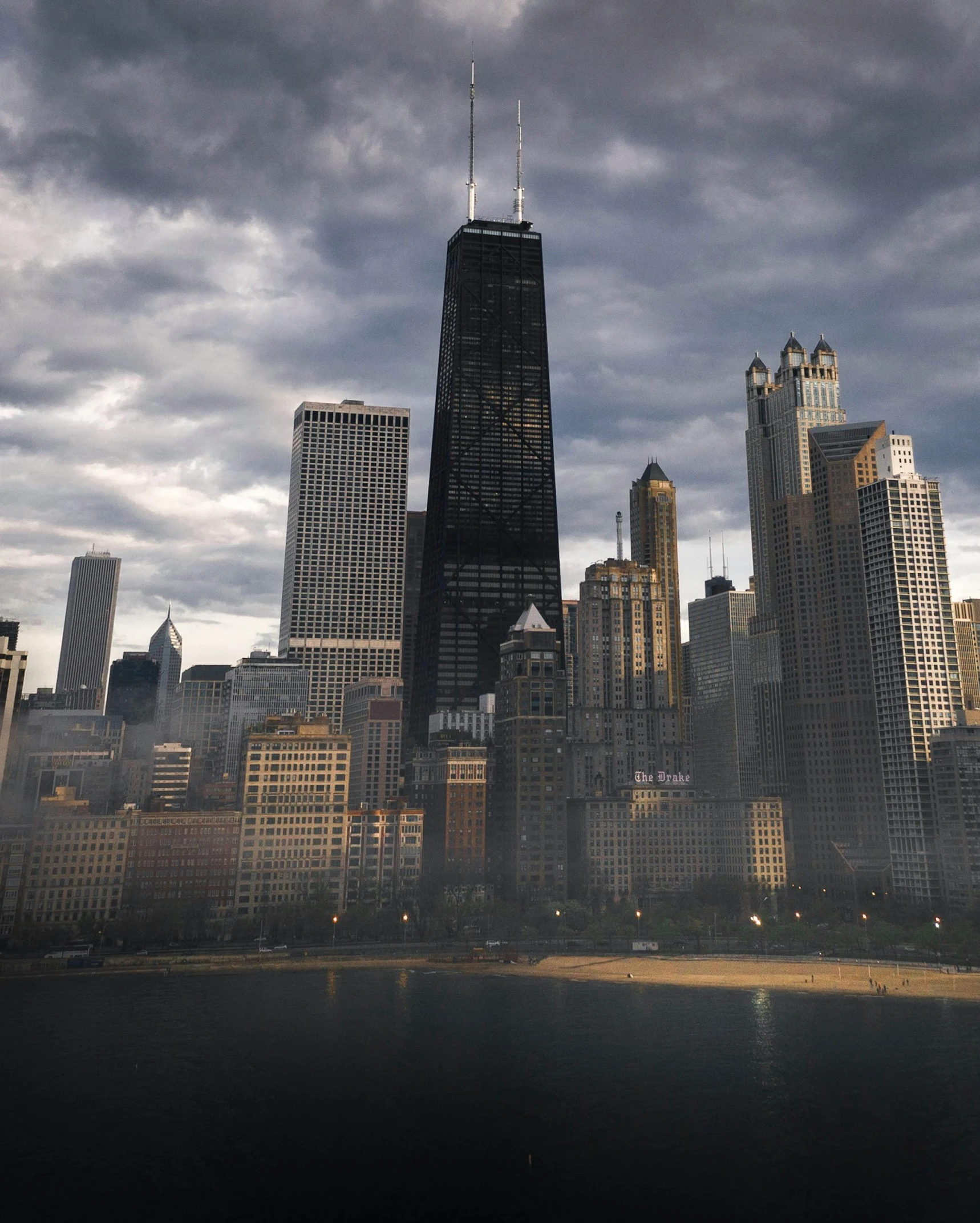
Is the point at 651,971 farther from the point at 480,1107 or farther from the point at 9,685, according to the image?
the point at 9,685

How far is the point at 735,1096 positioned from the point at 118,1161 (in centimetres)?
6259

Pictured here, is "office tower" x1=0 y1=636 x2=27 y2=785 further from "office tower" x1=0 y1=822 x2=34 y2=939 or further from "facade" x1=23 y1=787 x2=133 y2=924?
"facade" x1=23 y1=787 x2=133 y2=924

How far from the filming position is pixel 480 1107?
4124 inches

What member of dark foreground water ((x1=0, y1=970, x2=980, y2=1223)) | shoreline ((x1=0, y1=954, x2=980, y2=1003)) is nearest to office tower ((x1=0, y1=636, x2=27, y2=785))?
dark foreground water ((x1=0, y1=970, x2=980, y2=1223))

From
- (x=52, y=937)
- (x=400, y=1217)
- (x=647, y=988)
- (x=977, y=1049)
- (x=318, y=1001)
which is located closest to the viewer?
(x=400, y=1217)

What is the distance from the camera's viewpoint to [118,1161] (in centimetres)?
8962

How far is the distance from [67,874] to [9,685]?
96.2m

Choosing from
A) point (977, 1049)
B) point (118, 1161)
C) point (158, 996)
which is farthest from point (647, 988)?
point (118, 1161)

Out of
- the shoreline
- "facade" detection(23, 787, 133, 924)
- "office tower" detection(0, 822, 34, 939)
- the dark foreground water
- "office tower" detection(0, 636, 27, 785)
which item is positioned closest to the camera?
the dark foreground water

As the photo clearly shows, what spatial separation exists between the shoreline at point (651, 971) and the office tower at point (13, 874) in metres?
16.6

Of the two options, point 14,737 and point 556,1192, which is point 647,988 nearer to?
point 556,1192

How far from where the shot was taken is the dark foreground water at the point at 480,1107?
83.6 metres

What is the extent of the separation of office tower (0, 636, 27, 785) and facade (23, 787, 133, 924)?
262 ft

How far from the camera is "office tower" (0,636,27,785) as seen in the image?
111 meters
